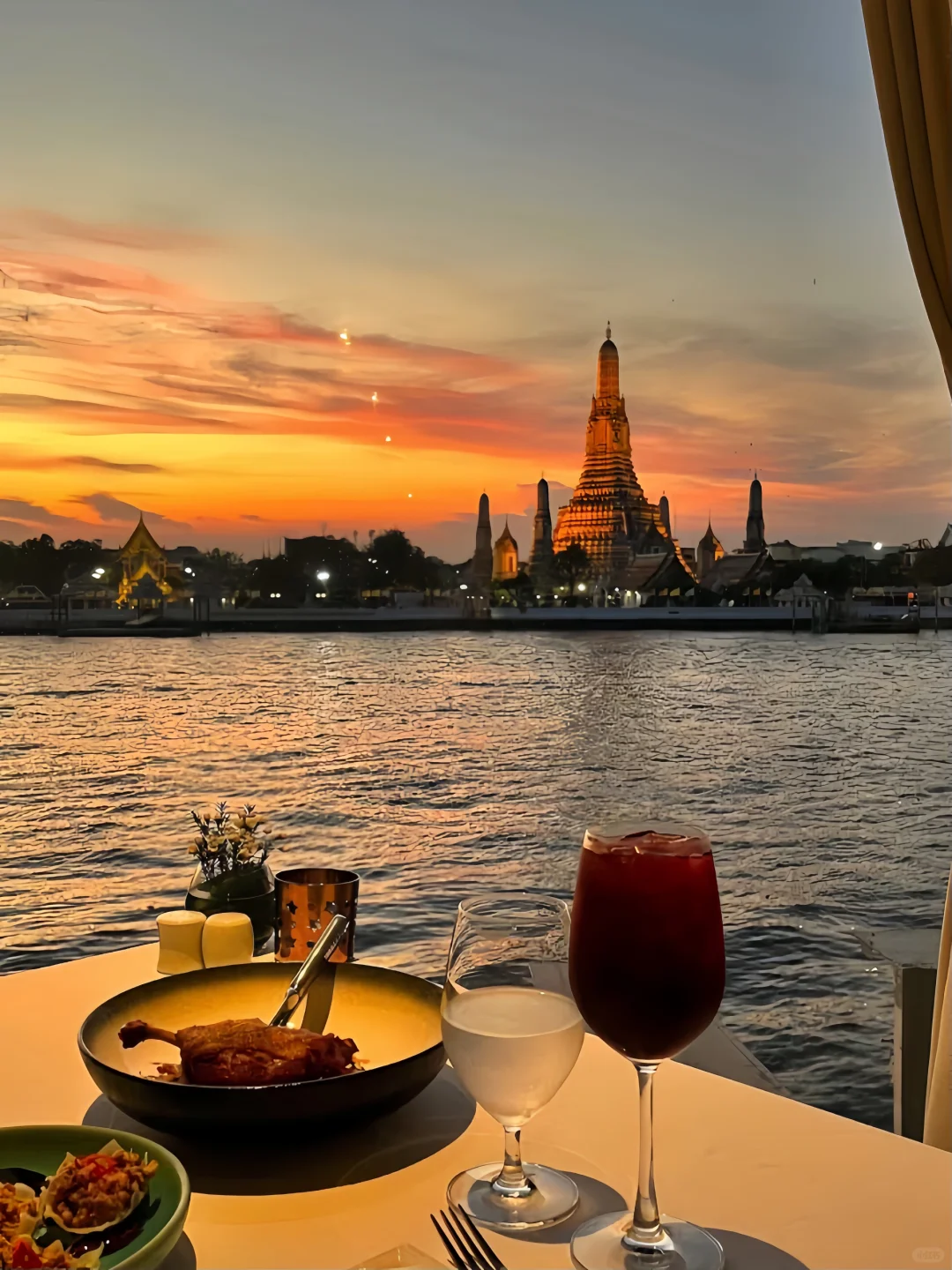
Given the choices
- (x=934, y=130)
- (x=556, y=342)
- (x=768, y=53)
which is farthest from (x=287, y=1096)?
(x=556, y=342)

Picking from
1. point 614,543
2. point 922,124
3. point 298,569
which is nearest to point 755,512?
point 614,543

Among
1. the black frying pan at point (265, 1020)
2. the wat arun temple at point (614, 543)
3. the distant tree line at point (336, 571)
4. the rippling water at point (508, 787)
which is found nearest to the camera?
the black frying pan at point (265, 1020)

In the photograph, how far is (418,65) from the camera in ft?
119

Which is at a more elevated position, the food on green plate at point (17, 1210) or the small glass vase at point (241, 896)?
the food on green plate at point (17, 1210)

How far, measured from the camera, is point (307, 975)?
1.86 feet

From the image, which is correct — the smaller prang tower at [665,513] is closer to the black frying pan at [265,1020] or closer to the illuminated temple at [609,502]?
the illuminated temple at [609,502]

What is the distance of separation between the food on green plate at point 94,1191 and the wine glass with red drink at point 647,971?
0.51 ft

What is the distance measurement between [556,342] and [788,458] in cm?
1262

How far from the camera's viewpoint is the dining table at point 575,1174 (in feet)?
1.42

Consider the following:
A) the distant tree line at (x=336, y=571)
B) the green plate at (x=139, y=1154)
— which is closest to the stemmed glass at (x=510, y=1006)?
the green plate at (x=139, y=1154)

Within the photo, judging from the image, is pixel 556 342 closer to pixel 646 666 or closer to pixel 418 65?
pixel 418 65

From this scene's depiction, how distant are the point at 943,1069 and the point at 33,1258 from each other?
98cm

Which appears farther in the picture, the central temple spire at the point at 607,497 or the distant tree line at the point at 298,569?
the central temple spire at the point at 607,497

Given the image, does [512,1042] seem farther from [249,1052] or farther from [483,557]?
[483,557]
